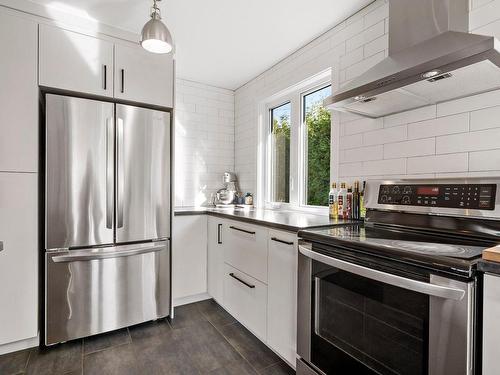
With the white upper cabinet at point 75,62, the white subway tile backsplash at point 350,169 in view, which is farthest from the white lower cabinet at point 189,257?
the white subway tile backsplash at point 350,169

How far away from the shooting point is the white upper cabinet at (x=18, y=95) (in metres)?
1.75

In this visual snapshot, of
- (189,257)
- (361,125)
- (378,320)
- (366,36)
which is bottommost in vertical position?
(189,257)

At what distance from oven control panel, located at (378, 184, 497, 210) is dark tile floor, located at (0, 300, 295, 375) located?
1.22 m

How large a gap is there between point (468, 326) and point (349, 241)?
457mm

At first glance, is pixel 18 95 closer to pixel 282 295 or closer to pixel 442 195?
pixel 282 295

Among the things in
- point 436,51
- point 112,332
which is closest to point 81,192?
point 112,332

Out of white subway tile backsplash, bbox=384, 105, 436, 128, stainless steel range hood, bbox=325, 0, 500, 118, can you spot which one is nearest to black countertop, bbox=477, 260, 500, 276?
stainless steel range hood, bbox=325, 0, 500, 118

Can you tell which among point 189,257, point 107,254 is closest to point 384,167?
point 189,257

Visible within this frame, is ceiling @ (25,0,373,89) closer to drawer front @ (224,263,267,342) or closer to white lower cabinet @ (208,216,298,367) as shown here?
white lower cabinet @ (208,216,298,367)

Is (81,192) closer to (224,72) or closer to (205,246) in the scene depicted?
(205,246)

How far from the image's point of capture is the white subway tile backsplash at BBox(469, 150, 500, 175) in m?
1.30

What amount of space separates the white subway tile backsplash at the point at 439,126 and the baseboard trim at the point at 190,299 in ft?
7.32

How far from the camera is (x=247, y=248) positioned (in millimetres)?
2018

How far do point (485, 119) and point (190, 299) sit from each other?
2.56 m
